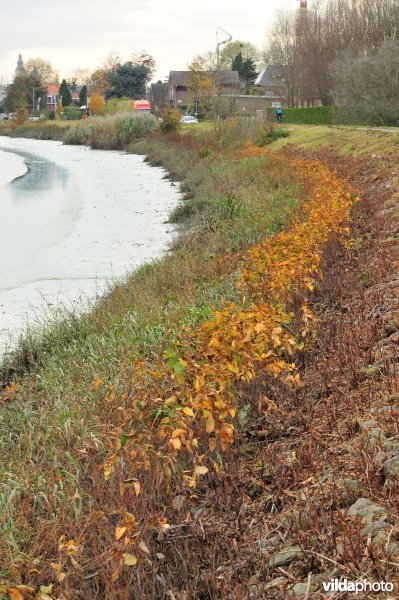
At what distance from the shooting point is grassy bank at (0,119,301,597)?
4.17 meters

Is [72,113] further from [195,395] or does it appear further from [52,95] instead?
[195,395]

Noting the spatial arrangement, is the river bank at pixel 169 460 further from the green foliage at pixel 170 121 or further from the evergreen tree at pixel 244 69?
the evergreen tree at pixel 244 69

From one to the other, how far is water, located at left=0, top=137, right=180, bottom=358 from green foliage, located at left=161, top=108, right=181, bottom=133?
41.9 ft

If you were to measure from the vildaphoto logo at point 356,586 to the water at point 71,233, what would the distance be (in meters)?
6.73

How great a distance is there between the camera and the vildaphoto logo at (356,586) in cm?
321

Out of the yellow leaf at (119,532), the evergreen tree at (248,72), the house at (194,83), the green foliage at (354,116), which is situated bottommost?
the yellow leaf at (119,532)

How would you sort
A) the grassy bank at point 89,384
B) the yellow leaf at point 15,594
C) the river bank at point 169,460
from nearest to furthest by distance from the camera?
the yellow leaf at point 15,594 < the river bank at point 169,460 < the grassy bank at point 89,384

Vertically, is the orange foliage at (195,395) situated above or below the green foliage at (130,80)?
below

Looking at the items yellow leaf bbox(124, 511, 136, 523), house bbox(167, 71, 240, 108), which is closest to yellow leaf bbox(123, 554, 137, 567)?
yellow leaf bbox(124, 511, 136, 523)

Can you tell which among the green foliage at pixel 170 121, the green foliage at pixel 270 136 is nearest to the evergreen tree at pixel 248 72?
the green foliage at pixel 170 121

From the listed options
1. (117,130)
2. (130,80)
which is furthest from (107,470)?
(130,80)

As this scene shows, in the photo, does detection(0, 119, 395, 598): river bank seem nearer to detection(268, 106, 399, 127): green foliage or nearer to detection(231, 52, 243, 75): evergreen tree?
detection(268, 106, 399, 127): green foliage

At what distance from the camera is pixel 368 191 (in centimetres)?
1600

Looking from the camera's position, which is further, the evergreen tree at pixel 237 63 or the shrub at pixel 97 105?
the evergreen tree at pixel 237 63
